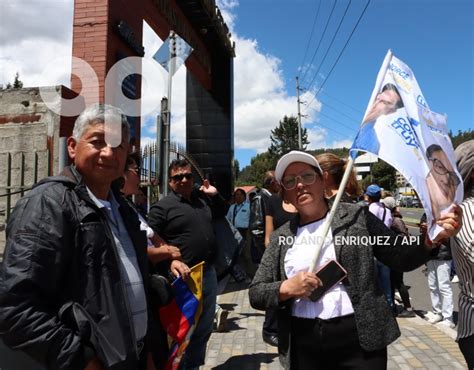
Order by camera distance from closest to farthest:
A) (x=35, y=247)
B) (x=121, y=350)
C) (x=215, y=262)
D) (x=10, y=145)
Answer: (x=35, y=247) < (x=121, y=350) < (x=215, y=262) < (x=10, y=145)

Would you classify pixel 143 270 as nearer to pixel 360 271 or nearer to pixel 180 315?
pixel 180 315

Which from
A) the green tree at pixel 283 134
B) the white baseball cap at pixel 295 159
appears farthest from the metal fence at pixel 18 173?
the green tree at pixel 283 134

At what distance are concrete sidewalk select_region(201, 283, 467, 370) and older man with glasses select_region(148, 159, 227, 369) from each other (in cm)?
83

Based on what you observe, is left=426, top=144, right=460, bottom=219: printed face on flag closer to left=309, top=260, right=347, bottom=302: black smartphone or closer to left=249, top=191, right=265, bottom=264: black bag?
left=309, top=260, right=347, bottom=302: black smartphone

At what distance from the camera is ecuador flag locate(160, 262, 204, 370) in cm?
222

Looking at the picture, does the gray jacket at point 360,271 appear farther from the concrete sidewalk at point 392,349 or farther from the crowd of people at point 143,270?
the concrete sidewalk at point 392,349

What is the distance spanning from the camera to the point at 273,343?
14.4 ft

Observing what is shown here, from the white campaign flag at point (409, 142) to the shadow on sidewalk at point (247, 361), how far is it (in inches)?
113

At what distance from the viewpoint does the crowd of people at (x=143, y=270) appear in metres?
1.38

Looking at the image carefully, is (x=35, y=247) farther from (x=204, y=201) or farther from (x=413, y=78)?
(x=204, y=201)

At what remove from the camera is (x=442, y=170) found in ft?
5.81

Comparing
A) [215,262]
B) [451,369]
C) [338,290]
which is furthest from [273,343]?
[338,290]

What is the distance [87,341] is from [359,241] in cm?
131

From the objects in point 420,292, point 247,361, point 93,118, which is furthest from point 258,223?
point 420,292
